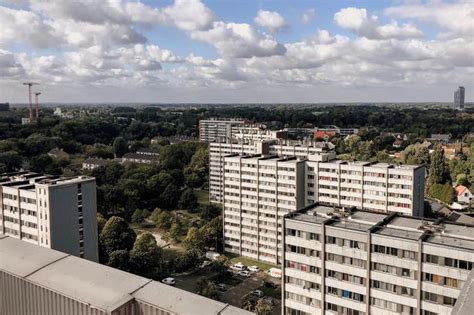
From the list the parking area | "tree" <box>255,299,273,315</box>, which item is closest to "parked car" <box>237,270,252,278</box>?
the parking area

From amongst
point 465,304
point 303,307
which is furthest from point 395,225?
point 465,304

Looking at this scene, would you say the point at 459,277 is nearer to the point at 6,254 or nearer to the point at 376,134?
the point at 6,254

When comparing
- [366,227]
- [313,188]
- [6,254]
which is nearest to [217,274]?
[313,188]

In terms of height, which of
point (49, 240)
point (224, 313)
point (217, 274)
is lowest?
point (217, 274)

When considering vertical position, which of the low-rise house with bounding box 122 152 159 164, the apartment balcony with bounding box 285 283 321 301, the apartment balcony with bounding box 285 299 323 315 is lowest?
the apartment balcony with bounding box 285 299 323 315

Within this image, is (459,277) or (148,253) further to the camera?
(148,253)

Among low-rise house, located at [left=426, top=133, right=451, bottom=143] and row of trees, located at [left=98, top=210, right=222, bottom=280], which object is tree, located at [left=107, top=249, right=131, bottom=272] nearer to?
row of trees, located at [left=98, top=210, right=222, bottom=280]
